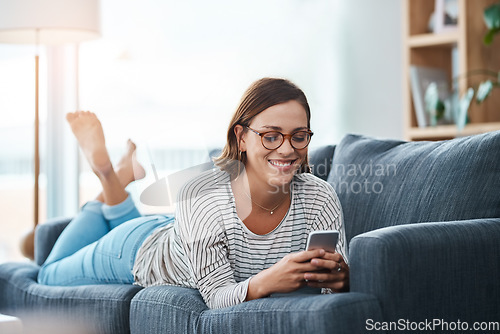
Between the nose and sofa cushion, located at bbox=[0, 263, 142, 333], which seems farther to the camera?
sofa cushion, located at bbox=[0, 263, 142, 333]

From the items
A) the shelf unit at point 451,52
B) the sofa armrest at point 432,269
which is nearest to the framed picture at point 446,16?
the shelf unit at point 451,52

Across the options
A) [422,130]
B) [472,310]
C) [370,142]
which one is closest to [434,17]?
[422,130]

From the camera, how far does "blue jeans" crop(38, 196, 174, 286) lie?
183 cm

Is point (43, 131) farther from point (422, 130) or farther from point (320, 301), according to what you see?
point (320, 301)

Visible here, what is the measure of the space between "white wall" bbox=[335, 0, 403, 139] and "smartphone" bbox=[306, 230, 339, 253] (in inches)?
87.8

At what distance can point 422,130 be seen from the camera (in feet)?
9.88

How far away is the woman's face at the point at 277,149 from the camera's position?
1329 mm

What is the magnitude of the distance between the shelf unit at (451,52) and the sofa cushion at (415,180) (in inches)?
46.8

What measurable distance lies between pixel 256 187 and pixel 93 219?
0.81 metres

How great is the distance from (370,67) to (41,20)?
1700 mm

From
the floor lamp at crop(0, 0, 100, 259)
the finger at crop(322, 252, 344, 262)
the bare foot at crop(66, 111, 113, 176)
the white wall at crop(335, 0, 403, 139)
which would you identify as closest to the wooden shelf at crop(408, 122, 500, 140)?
the white wall at crop(335, 0, 403, 139)

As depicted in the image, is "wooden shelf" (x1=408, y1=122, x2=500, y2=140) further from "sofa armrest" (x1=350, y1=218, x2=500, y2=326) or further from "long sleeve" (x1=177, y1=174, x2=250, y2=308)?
"long sleeve" (x1=177, y1=174, x2=250, y2=308)

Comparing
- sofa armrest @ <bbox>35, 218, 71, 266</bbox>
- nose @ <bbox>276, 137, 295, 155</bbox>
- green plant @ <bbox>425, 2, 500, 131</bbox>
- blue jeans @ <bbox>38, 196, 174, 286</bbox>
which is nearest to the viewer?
nose @ <bbox>276, 137, 295, 155</bbox>

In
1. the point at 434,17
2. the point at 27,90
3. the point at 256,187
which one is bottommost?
the point at 256,187
